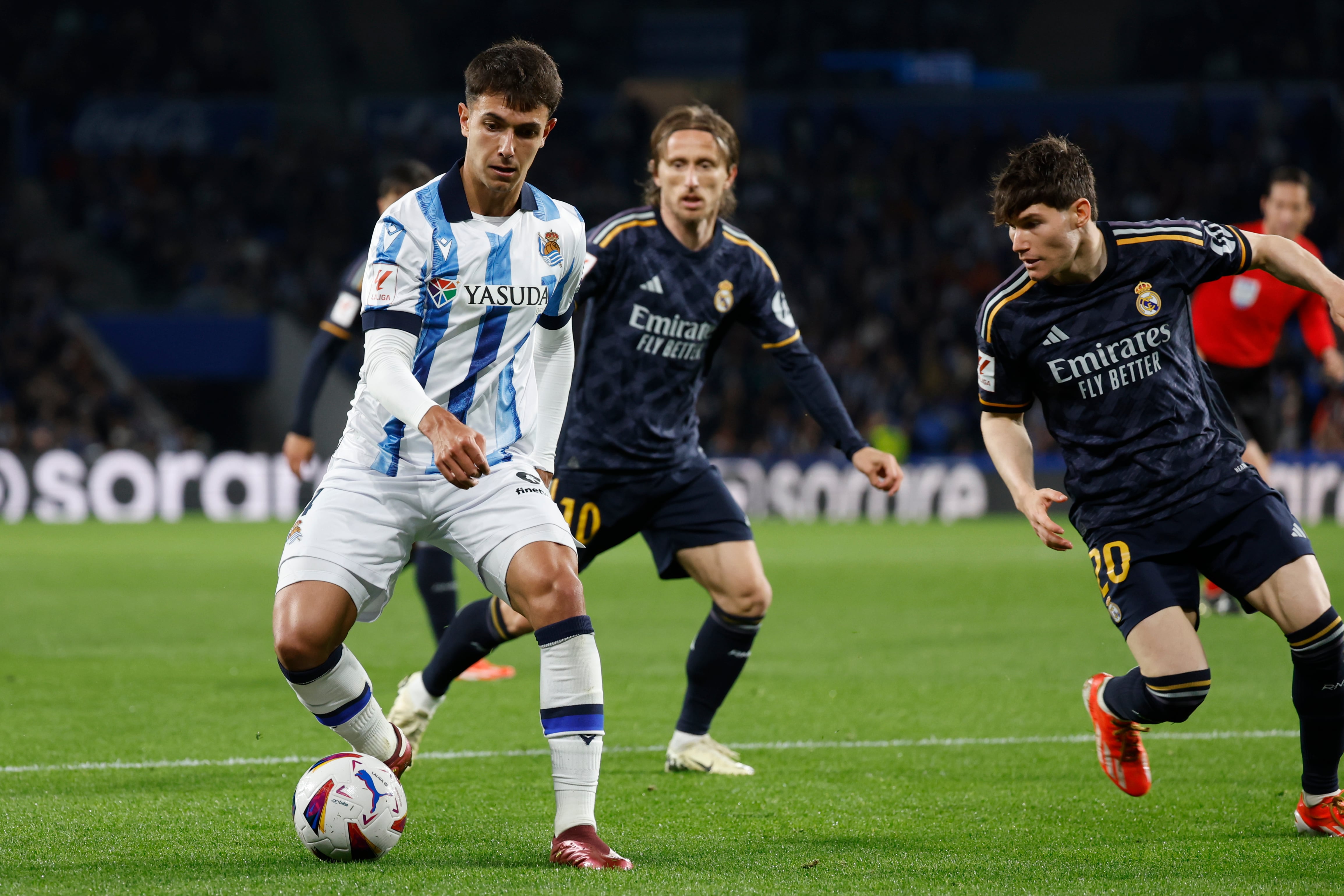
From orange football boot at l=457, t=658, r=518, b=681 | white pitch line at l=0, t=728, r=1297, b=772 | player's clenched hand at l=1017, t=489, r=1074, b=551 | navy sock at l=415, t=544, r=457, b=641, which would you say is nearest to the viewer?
player's clenched hand at l=1017, t=489, r=1074, b=551

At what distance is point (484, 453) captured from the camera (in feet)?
12.7

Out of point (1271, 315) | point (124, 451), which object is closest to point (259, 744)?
point (1271, 315)

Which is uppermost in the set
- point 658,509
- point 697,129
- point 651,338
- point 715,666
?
point 697,129

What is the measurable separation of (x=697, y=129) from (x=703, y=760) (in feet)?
7.32

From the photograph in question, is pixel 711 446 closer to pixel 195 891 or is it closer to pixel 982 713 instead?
pixel 982 713

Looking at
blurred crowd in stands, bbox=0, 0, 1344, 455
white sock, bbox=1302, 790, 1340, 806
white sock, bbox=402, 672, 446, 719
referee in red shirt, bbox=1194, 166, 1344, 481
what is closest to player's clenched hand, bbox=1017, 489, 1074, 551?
white sock, bbox=1302, 790, 1340, 806

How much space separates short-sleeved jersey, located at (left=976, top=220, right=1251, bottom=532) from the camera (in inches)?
178

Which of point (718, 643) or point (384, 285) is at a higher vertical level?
point (384, 285)

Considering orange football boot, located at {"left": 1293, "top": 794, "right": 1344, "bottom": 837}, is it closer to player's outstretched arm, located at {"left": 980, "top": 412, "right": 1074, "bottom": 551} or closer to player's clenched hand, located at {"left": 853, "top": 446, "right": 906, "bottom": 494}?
player's outstretched arm, located at {"left": 980, "top": 412, "right": 1074, "bottom": 551}

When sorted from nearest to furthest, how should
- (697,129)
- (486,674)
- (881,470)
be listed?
(881,470) → (697,129) → (486,674)

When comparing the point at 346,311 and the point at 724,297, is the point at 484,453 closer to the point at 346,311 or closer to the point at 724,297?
the point at 724,297

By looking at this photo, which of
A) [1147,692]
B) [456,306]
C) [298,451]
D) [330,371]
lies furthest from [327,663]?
[330,371]

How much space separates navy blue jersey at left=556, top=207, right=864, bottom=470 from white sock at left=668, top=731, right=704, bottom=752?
0.97 meters

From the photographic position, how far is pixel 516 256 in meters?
4.25
